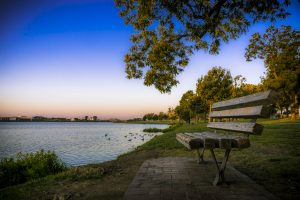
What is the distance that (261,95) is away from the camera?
150 inches

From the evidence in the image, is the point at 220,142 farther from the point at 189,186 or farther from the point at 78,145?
the point at 78,145

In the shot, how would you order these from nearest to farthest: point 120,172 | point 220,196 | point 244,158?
point 220,196, point 120,172, point 244,158

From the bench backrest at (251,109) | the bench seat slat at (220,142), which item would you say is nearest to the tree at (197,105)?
the bench backrest at (251,109)

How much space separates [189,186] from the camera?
432 cm

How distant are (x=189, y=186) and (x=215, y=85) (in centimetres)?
4381

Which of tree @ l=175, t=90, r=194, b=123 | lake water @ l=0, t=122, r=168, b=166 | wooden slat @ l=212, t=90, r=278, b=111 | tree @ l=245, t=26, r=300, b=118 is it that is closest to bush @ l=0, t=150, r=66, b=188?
lake water @ l=0, t=122, r=168, b=166

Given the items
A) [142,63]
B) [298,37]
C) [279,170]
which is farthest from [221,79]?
[279,170]

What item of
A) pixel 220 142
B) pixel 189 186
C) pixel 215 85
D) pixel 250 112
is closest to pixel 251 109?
pixel 250 112

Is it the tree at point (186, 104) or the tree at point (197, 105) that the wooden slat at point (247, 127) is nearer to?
the tree at point (197, 105)

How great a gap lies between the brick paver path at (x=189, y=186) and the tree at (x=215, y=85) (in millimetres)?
41351

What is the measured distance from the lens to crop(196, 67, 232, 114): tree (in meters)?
45.7

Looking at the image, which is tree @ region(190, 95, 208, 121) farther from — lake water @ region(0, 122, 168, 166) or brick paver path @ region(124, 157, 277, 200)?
brick paver path @ region(124, 157, 277, 200)

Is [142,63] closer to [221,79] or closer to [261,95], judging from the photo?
[261,95]

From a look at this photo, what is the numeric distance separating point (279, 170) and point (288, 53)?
129 feet
